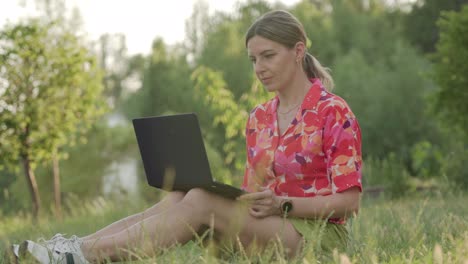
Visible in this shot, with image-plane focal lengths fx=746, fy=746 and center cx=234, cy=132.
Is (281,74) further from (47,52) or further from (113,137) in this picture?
(113,137)

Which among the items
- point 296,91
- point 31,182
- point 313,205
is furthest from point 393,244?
point 31,182

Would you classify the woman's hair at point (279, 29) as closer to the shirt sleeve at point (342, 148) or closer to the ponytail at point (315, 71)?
the ponytail at point (315, 71)

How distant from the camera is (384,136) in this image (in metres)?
25.3

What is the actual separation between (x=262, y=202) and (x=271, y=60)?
77 cm

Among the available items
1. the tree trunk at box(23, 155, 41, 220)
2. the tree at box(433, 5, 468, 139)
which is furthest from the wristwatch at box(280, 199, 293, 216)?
the tree trunk at box(23, 155, 41, 220)

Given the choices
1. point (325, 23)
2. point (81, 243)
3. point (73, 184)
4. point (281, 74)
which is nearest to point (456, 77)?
point (281, 74)

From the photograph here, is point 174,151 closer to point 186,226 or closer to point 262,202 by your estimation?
point 186,226

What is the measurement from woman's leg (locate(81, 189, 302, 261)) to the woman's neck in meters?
0.72

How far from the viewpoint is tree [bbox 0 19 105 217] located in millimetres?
11523

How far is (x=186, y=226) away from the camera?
3428 mm

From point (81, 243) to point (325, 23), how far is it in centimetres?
3085

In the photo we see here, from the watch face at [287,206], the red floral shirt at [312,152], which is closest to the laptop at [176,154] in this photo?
the watch face at [287,206]

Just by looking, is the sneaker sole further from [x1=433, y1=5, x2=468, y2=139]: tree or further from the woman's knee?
[x1=433, y1=5, x2=468, y2=139]: tree

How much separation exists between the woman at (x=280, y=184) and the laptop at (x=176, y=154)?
0.08 metres
